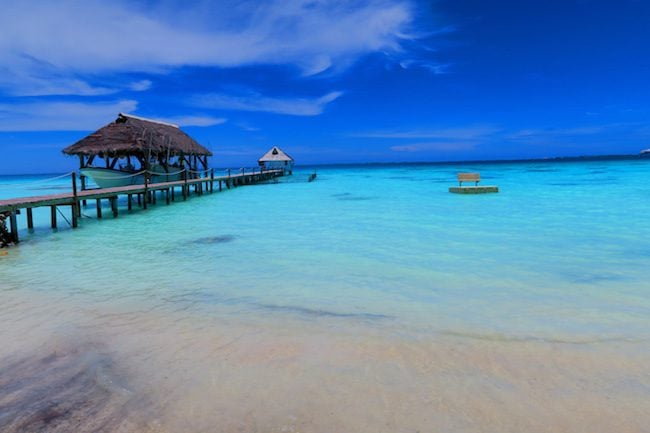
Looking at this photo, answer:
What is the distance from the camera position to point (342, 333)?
11.8ft

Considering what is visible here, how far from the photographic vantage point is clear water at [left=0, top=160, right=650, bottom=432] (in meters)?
2.42

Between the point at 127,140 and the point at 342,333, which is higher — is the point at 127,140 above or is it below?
above

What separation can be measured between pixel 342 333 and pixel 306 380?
861 millimetres

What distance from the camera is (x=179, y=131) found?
942 inches

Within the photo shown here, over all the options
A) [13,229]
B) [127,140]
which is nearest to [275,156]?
[127,140]

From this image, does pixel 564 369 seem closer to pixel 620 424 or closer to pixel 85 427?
pixel 620 424

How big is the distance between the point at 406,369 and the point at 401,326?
82 cm

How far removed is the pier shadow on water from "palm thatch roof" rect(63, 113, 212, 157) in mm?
15505

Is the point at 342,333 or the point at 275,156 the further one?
the point at 275,156

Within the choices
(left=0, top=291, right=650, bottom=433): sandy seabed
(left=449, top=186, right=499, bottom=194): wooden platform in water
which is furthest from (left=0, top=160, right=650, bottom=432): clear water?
(left=449, top=186, right=499, bottom=194): wooden platform in water

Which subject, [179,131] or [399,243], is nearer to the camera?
[399,243]

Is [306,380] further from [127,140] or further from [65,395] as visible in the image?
[127,140]

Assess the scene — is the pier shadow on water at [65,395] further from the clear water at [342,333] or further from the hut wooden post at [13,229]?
the hut wooden post at [13,229]

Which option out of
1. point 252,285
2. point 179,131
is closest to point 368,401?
point 252,285
